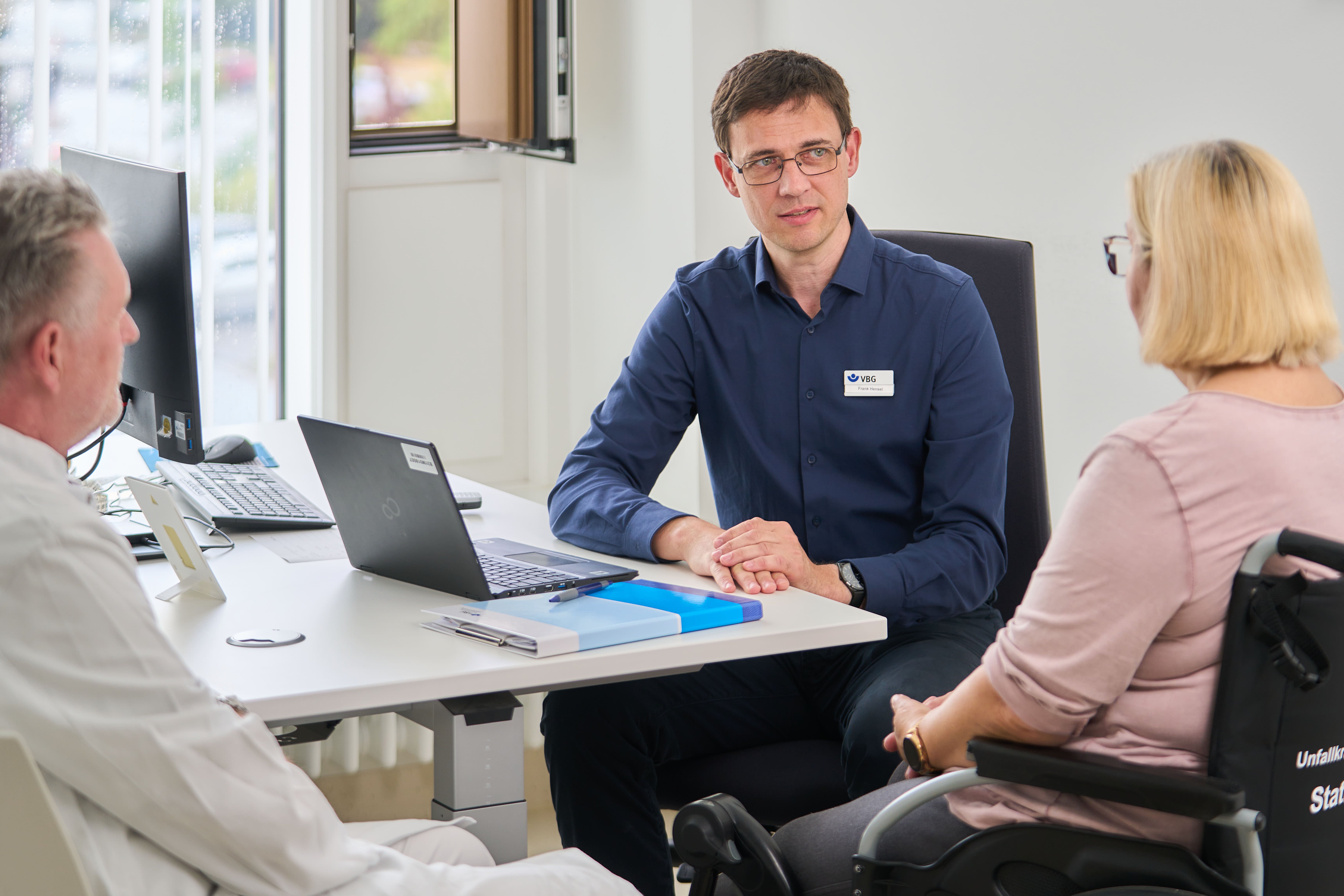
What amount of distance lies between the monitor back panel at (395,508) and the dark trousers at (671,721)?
0.36 m

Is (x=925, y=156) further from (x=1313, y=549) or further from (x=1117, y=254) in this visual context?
(x=1313, y=549)

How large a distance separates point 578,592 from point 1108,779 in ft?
2.22

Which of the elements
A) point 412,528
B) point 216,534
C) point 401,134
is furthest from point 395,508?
point 401,134

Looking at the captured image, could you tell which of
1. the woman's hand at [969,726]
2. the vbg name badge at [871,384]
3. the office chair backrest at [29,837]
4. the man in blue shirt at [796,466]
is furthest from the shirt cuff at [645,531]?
the office chair backrest at [29,837]

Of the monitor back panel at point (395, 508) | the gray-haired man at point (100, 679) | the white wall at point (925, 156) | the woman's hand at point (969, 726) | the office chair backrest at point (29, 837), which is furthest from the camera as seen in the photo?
the white wall at point (925, 156)

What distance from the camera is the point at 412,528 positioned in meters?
1.62

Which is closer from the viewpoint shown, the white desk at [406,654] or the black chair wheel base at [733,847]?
the white desk at [406,654]

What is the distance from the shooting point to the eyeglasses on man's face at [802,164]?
207 cm

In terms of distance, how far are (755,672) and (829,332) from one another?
536 millimetres

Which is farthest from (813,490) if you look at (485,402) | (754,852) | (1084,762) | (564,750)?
(485,402)

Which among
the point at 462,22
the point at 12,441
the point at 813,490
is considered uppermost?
the point at 462,22

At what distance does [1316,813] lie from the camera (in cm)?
118

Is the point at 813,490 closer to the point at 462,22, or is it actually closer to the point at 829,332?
the point at 829,332

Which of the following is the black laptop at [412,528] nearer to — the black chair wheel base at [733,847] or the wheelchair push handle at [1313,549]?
the black chair wheel base at [733,847]
